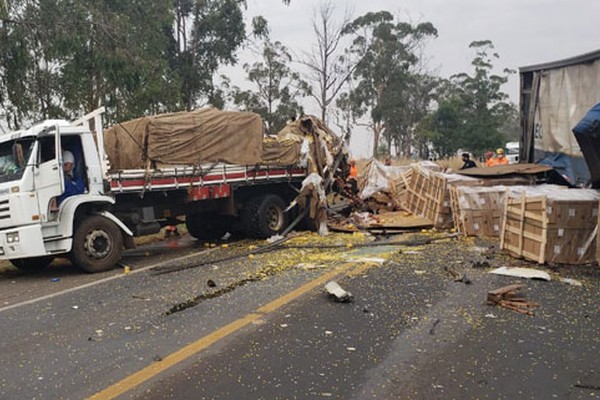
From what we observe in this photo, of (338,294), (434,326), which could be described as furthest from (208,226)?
(434,326)

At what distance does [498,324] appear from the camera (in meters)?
5.29

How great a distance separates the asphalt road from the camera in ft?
13.0

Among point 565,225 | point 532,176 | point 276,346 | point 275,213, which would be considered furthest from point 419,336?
point 532,176

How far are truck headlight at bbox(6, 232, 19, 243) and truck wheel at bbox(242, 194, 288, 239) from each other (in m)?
4.51

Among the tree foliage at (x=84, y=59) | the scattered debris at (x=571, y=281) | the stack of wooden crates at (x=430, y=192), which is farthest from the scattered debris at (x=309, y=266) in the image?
the tree foliage at (x=84, y=59)

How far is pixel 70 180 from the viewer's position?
8734 millimetres

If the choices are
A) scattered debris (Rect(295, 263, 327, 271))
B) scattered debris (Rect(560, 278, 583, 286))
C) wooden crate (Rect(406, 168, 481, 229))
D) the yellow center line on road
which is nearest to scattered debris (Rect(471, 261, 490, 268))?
scattered debris (Rect(560, 278, 583, 286))

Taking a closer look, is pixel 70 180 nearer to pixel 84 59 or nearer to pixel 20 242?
pixel 20 242

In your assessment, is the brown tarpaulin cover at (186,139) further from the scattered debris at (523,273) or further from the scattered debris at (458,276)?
the scattered debris at (523,273)

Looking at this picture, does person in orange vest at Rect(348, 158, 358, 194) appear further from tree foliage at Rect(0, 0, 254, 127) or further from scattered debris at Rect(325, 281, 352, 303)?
scattered debris at Rect(325, 281, 352, 303)

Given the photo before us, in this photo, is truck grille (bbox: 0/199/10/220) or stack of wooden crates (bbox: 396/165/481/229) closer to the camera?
truck grille (bbox: 0/199/10/220)

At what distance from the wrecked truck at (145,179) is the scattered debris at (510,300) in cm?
580

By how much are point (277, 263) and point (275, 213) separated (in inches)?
134

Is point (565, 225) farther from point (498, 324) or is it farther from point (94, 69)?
point (94, 69)
